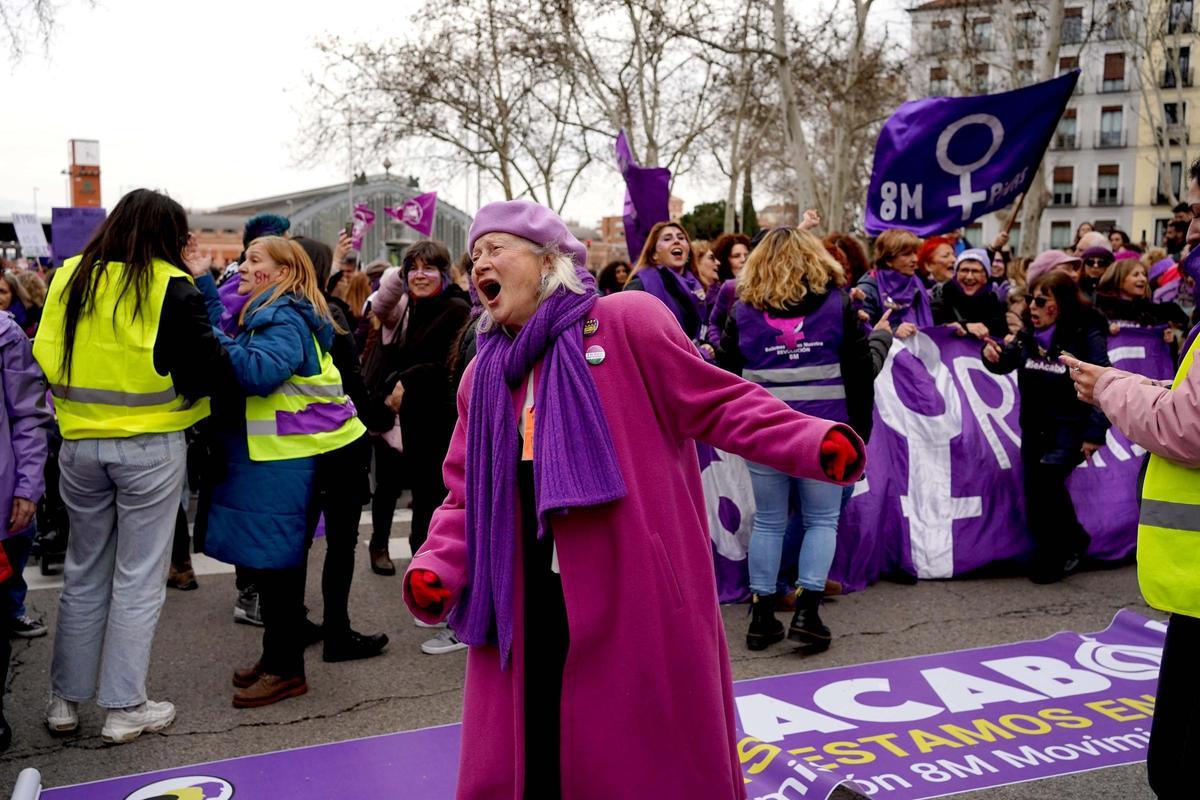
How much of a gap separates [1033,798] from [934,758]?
1.23 feet

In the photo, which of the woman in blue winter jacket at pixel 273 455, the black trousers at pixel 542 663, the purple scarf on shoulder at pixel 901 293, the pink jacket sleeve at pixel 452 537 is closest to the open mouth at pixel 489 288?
the pink jacket sleeve at pixel 452 537

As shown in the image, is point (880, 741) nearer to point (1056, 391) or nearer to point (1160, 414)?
point (1160, 414)

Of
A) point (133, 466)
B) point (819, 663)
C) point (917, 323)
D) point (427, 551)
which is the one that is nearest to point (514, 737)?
point (427, 551)

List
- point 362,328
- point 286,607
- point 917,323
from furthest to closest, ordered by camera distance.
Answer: point 362,328 → point 917,323 → point 286,607

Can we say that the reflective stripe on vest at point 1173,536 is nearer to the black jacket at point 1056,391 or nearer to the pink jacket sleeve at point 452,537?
the pink jacket sleeve at point 452,537

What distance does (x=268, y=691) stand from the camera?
437 centimetres

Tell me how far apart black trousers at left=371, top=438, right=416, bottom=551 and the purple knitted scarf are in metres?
3.80

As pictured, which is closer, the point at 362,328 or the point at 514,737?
the point at 514,737

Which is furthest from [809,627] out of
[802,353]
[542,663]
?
[542,663]

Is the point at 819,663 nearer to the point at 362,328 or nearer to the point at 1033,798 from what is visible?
the point at 1033,798

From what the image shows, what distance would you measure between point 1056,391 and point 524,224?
4.59 m

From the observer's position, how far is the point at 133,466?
3975 mm

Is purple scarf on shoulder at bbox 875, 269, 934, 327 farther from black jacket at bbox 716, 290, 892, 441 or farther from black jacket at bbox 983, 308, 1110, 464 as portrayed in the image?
black jacket at bbox 716, 290, 892, 441

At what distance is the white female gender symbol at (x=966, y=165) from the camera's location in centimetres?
698
